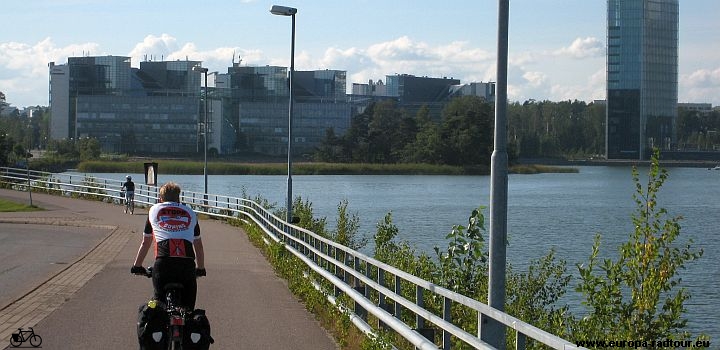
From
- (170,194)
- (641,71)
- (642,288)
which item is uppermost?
(641,71)

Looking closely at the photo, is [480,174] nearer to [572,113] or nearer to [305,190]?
[305,190]

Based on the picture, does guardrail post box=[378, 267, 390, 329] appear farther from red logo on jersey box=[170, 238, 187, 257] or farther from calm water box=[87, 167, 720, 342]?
calm water box=[87, 167, 720, 342]

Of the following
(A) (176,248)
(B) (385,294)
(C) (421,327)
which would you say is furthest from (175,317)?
(B) (385,294)

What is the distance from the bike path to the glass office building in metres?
59.2

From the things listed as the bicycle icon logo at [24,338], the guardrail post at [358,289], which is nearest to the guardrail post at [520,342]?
the guardrail post at [358,289]

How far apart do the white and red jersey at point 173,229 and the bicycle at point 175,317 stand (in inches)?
12.2

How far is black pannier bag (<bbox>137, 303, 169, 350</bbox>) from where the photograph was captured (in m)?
9.37

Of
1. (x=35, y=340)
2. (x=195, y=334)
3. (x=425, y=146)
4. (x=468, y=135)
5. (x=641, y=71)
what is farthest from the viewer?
(x=425, y=146)

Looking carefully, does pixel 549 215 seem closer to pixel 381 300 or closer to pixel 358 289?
pixel 358 289

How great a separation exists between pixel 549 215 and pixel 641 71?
42170 mm

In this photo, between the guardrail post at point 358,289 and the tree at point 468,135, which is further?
the tree at point 468,135

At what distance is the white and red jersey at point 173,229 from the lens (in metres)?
9.58

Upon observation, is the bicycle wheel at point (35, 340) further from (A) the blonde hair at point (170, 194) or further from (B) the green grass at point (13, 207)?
(B) the green grass at point (13, 207)

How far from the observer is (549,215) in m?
52.2
